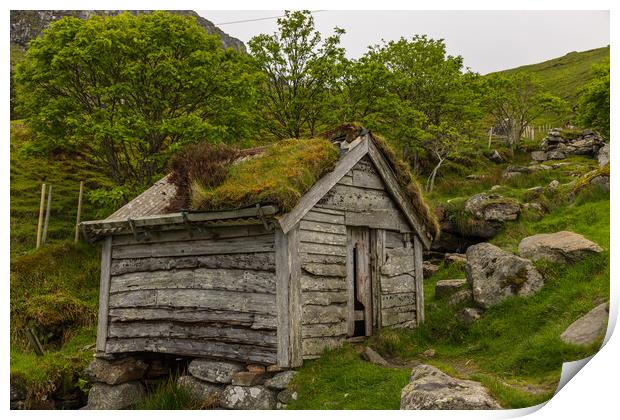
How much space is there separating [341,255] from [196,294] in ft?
9.10

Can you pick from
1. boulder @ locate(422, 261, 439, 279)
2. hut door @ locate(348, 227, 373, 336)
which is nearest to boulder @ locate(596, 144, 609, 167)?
boulder @ locate(422, 261, 439, 279)

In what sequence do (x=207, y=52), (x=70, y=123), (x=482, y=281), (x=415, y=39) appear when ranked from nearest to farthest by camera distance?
1. (x=482, y=281)
2. (x=70, y=123)
3. (x=207, y=52)
4. (x=415, y=39)

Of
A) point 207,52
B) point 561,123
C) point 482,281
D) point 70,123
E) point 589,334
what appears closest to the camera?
point 589,334

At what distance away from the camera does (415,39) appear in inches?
1457

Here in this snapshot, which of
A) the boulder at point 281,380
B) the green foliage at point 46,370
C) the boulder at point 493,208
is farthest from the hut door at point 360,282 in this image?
the boulder at point 493,208

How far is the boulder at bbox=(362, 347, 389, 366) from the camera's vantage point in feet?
35.1

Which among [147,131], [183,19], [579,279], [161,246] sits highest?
[183,19]

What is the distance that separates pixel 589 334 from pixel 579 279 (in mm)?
2731

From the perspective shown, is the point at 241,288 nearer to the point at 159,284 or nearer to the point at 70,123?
the point at 159,284

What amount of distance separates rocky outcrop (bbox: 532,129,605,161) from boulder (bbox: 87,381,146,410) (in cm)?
3241

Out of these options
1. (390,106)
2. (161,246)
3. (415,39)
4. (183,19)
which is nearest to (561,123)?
(415,39)

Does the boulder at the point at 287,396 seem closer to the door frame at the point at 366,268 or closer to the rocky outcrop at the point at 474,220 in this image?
the door frame at the point at 366,268

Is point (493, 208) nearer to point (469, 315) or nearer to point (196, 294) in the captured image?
point (469, 315)

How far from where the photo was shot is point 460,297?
45.2ft
